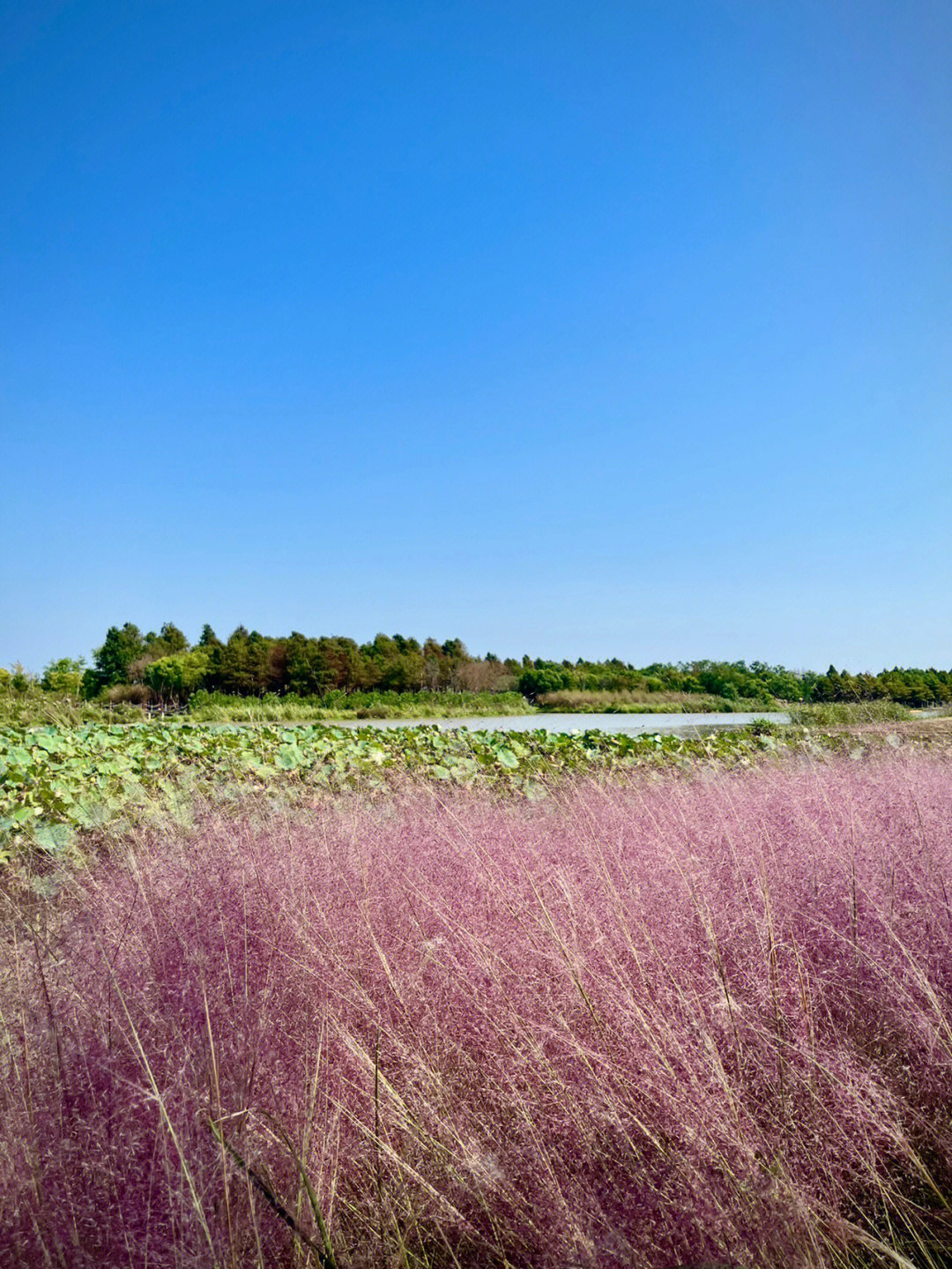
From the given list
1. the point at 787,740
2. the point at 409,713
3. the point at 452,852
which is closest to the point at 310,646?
the point at 409,713

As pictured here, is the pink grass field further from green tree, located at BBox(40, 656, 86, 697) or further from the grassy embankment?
green tree, located at BBox(40, 656, 86, 697)

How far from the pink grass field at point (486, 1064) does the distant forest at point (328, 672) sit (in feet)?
57.3

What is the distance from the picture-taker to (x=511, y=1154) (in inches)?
54.7

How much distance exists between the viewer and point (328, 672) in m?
26.8

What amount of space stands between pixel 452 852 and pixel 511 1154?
1202 millimetres

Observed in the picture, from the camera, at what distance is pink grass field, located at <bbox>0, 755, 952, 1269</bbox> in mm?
1210

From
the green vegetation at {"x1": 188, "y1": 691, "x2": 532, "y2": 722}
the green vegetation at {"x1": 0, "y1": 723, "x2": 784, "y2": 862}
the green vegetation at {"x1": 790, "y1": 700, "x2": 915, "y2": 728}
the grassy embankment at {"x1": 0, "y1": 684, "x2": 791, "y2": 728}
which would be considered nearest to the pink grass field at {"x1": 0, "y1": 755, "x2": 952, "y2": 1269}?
the green vegetation at {"x1": 0, "y1": 723, "x2": 784, "y2": 862}

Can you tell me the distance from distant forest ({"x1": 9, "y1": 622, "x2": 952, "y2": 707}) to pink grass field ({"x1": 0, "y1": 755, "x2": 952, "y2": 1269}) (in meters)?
17.5

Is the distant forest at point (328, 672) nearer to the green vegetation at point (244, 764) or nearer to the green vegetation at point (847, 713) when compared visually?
the green vegetation at point (847, 713)

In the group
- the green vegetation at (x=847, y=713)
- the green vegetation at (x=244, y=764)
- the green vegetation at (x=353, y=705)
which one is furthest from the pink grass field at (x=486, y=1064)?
the green vegetation at (x=353, y=705)

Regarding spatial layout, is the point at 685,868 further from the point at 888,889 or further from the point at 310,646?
the point at 310,646

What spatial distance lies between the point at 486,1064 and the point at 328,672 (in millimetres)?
25849

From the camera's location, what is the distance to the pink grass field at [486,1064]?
3.97 ft

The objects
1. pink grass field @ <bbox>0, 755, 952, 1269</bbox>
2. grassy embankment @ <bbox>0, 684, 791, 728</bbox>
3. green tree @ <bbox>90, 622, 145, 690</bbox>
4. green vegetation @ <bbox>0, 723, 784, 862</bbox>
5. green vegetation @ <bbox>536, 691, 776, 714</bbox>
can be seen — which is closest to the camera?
pink grass field @ <bbox>0, 755, 952, 1269</bbox>
